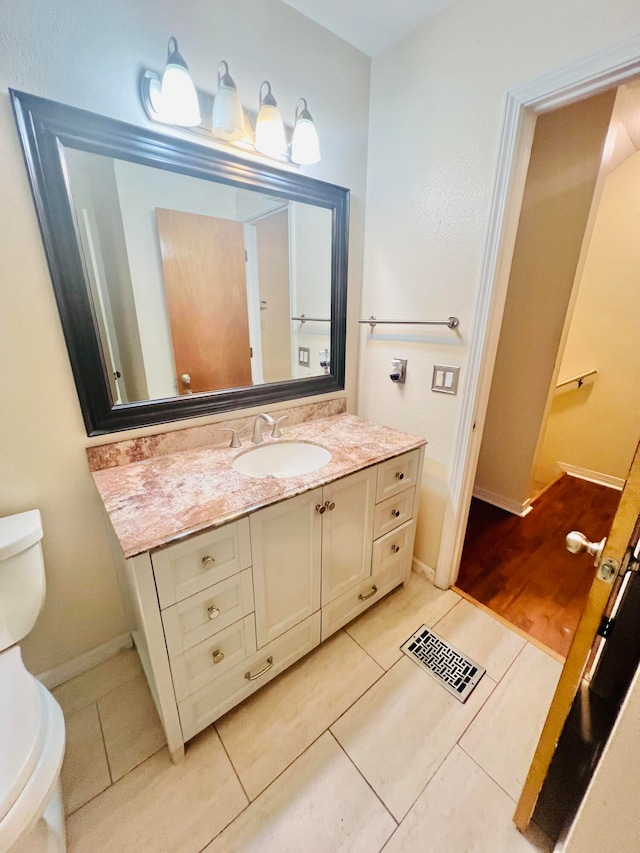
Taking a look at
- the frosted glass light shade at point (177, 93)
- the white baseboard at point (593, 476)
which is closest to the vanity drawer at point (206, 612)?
the frosted glass light shade at point (177, 93)

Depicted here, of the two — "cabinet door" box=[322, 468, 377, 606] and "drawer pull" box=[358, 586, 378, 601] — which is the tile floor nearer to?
"drawer pull" box=[358, 586, 378, 601]

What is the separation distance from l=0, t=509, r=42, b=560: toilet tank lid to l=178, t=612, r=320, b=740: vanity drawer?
2.13 ft

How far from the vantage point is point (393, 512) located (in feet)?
4.86

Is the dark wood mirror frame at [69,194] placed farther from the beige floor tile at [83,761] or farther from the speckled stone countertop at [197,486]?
the beige floor tile at [83,761]

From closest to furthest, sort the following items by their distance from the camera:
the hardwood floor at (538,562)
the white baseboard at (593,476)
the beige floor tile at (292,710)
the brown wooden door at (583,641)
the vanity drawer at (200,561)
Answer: the brown wooden door at (583,641) < the vanity drawer at (200,561) < the beige floor tile at (292,710) < the hardwood floor at (538,562) < the white baseboard at (593,476)

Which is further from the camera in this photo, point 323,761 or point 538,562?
point 538,562

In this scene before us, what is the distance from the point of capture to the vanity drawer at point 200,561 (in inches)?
34.4

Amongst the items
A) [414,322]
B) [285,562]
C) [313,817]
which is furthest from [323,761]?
[414,322]

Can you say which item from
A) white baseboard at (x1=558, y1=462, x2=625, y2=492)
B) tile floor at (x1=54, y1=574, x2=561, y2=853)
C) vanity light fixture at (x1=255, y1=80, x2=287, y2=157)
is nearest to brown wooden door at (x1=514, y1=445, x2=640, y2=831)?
tile floor at (x1=54, y1=574, x2=561, y2=853)

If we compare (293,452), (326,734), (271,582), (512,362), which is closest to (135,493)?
(271,582)

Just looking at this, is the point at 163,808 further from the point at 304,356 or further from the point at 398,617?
the point at 304,356

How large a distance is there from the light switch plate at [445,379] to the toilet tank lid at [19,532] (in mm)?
1547

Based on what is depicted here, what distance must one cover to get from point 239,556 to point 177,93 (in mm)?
1367

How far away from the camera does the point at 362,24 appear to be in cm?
131
